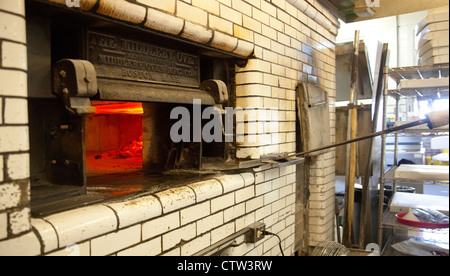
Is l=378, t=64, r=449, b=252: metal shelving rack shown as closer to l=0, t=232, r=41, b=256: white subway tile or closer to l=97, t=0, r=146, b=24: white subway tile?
l=97, t=0, r=146, b=24: white subway tile

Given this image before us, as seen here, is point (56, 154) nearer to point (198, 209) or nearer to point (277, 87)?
point (198, 209)

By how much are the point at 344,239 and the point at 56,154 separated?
13.2ft

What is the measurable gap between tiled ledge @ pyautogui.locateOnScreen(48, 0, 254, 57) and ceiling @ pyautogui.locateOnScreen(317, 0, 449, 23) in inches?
81.8

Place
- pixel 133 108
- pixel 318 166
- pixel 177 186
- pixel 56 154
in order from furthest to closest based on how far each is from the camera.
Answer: pixel 318 166
pixel 133 108
pixel 177 186
pixel 56 154

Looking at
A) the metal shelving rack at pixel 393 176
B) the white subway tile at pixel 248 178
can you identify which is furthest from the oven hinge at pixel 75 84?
the metal shelving rack at pixel 393 176

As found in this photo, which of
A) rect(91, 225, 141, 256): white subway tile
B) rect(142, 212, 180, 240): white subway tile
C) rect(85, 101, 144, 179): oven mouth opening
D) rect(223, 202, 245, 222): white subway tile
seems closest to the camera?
rect(91, 225, 141, 256): white subway tile

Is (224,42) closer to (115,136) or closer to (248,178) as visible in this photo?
(248,178)

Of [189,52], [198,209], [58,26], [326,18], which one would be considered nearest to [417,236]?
[326,18]

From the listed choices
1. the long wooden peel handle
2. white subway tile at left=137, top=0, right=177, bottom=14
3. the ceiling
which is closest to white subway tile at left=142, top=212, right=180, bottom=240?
white subway tile at left=137, top=0, right=177, bottom=14

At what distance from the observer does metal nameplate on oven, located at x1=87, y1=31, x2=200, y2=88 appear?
183cm

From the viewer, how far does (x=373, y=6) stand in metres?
4.32

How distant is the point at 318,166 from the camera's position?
3984mm

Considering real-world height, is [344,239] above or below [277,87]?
below
